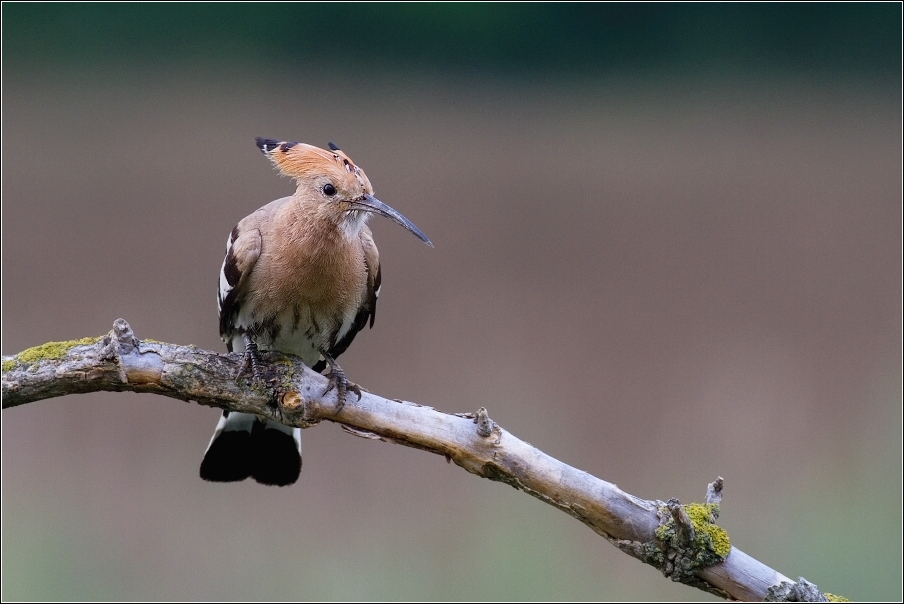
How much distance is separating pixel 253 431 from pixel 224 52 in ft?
11.8

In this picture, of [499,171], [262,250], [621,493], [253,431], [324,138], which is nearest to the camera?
[621,493]

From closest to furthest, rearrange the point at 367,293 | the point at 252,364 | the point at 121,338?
1. the point at 121,338
2. the point at 252,364
3. the point at 367,293

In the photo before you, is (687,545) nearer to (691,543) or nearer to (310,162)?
(691,543)

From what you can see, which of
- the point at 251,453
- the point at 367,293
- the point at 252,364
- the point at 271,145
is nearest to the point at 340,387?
the point at 252,364

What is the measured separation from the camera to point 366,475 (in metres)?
4.18

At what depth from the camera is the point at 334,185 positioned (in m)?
2.27

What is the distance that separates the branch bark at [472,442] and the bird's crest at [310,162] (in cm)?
51

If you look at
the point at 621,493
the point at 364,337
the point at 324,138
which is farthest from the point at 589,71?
the point at 621,493

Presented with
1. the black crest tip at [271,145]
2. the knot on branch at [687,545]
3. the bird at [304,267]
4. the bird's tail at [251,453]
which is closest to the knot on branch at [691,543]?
the knot on branch at [687,545]

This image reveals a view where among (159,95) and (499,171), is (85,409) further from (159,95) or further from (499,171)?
(499,171)

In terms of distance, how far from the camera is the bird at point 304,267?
2219mm

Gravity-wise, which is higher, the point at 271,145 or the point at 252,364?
the point at 271,145

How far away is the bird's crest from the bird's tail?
53cm

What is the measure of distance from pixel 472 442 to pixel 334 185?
0.67m
